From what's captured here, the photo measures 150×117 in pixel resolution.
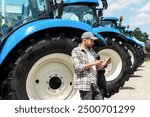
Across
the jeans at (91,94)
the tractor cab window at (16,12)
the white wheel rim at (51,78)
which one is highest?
the tractor cab window at (16,12)

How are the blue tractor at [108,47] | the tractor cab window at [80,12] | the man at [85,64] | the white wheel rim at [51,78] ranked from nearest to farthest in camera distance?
the man at [85,64] < the white wheel rim at [51,78] < the blue tractor at [108,47] < the tractor cab window at [80,12]

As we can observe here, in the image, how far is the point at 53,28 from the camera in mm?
6348

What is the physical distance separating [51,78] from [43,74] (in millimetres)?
136

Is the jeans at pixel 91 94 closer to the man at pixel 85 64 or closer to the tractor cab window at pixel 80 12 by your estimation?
the man at pixel 85 64

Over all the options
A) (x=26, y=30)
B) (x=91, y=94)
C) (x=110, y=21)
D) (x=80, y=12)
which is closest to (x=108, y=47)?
(x=80, y=12)

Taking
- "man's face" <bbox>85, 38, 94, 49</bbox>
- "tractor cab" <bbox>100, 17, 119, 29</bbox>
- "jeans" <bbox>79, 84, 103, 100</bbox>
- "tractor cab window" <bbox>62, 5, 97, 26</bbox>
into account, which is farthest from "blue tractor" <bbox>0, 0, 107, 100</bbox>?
"tractor cab" <bbox>100, 17, 119, 29</bbox>

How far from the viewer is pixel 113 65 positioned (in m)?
10.3

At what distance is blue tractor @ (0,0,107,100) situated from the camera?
6.01 m

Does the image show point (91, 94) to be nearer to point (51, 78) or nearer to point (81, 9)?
point (51, 78)

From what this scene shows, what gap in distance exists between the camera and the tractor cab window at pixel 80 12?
11.4 meters

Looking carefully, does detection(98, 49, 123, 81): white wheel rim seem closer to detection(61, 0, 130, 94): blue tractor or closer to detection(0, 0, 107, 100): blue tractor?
detection(61, 0, 130, 94): blue tractor

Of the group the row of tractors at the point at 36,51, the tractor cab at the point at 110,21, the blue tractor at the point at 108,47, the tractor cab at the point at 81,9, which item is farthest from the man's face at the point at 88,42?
the tractor cab at the point at 110,21

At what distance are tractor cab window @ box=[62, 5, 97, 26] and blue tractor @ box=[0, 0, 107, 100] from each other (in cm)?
487

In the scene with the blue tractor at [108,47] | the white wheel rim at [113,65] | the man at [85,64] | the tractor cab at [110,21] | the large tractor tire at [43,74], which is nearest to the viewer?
the man at [85,64]
